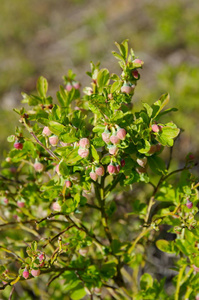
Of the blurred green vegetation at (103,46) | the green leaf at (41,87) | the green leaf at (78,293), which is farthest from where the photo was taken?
the blurred green vegetation at (103,46)

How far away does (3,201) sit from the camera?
106 centimetres

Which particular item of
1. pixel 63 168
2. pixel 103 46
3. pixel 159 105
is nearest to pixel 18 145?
pixel 63 168

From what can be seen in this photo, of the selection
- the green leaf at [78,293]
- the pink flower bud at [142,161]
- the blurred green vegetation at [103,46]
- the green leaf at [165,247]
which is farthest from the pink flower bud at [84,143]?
the blurred green vegetation at [103,46]

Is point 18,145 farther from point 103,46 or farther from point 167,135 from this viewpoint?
point 103,46

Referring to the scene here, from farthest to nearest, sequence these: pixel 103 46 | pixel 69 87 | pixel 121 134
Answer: pixel 103 46
pixel 69 87
pixel 121 134

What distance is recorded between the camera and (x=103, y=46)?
460 centimetres

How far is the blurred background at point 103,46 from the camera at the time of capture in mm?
3271

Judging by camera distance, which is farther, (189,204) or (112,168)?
(189,204)

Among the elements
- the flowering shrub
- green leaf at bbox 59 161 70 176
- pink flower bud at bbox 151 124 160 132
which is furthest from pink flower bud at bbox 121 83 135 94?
green leaf at bbox 59 161 70 176

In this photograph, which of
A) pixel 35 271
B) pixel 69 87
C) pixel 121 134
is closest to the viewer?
pixel 121 134

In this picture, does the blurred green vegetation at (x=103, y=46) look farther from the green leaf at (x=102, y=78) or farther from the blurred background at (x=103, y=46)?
the green leaf at (x=102, y=78)

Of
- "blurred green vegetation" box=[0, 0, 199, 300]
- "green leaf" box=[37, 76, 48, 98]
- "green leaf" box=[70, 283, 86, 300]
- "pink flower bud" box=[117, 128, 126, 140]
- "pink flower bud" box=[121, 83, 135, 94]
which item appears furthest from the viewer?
"blurred green vegetation" box=[0, 0, 199, 300]

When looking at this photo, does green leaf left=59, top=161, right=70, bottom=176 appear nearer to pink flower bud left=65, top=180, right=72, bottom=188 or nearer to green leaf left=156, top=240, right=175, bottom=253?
pink flower bud left=65, top=180, right=72, bottom=188

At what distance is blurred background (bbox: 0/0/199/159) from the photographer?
327 centimetres
